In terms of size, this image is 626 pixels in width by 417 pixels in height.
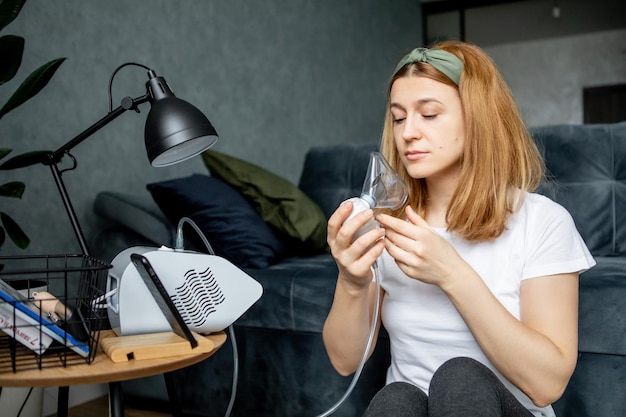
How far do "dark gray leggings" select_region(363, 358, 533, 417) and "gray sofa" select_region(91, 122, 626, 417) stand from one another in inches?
17.1

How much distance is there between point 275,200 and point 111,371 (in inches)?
51.1

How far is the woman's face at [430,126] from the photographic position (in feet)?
3.61

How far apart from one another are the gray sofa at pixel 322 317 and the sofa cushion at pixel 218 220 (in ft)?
0.19

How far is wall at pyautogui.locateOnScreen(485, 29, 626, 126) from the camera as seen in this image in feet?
21.2

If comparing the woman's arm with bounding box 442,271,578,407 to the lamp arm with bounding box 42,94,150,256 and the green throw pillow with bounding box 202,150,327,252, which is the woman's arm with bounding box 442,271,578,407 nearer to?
the lamp arm with bounding box 42,94,150,256

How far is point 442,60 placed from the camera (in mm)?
1118

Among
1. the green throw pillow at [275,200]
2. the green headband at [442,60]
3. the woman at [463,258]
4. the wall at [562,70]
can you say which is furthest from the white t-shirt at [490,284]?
the wall at [562,70]

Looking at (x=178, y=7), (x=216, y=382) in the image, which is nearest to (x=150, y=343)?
(x=216, y=382)

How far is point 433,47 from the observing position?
1.18 metres

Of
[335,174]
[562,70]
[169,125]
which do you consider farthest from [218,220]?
[562,70]

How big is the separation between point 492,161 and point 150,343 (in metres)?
0.66

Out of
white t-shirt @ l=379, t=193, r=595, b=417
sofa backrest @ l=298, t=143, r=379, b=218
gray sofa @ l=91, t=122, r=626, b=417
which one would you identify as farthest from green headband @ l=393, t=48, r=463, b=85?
sofa backrest @ l=298, t=143, r=379, b=218

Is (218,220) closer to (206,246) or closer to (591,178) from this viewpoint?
(206,246)

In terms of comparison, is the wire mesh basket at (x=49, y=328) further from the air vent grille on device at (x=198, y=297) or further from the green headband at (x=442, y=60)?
the green headband at (x=442, y=60)
